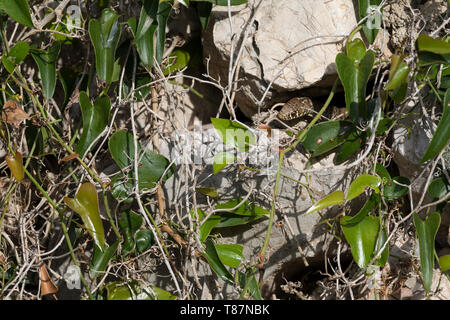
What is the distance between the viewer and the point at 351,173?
1255mm

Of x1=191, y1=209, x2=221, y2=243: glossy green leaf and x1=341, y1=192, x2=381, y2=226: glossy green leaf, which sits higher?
x1=341, y1=192, x2=381, y2=226: glossy green leaf

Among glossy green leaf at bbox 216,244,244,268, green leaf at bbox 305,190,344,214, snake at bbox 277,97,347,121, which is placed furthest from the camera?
snake at bbox 277,97,347,121

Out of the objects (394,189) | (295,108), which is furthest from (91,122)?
(394,189)

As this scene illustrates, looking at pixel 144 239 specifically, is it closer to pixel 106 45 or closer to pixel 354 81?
pixel 106 45

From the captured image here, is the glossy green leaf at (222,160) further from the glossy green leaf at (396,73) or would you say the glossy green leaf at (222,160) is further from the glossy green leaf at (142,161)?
the glossy green leaf at (396,73)

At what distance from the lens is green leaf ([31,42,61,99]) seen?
128 centimetres

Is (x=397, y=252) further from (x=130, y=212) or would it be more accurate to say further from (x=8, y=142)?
(x=8, y=142)

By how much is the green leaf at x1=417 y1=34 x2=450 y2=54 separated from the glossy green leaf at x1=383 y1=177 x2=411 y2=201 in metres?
0.32

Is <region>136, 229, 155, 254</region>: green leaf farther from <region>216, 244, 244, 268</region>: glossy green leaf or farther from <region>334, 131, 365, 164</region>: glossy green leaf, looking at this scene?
<region>334, 131, 365, 164</region>: glossy green leaf

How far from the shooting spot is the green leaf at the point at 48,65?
4.21ft

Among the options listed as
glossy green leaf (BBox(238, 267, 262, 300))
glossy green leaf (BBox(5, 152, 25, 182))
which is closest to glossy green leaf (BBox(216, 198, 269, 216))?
glossy green leaf (BBox(238, 267, 262, 300))

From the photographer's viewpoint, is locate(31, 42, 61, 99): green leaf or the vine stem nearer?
the vine stem

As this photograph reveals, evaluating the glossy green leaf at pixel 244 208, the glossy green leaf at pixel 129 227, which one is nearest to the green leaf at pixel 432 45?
the glossy green leaf at pixel 244 208
